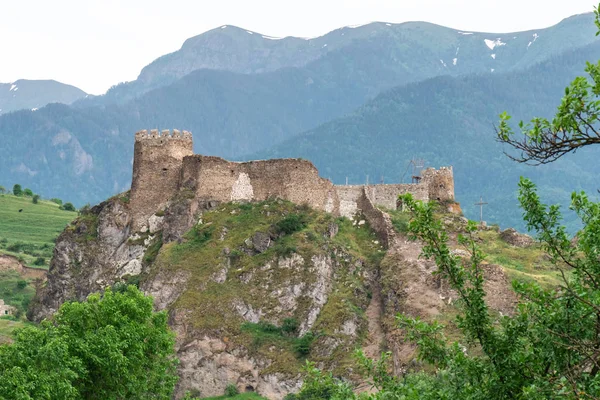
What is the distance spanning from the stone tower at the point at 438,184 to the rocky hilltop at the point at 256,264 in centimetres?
7

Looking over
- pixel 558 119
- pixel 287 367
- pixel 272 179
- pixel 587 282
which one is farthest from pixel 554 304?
pixel 272 179

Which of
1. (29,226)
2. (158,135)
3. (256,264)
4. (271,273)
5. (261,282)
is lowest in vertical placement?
(261,282)

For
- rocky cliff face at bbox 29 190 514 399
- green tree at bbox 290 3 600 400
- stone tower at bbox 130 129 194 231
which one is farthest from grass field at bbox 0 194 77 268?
green tree at bbox 290 3 600 400

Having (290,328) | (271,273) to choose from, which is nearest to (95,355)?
(290,328)

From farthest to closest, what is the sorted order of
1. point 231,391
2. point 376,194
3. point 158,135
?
point 158,135
point 376,194
point 231,391

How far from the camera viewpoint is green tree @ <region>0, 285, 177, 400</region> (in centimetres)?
3997

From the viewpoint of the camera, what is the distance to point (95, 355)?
43281 mm

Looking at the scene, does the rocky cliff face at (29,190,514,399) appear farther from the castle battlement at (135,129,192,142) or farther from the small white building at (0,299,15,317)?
the small white building at (0,299,15,317)

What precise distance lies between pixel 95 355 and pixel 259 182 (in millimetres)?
30595

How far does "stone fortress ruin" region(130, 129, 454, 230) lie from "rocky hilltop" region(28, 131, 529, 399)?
9 cm

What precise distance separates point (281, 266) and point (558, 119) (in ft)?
161

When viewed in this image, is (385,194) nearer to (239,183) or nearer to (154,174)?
(239,183)

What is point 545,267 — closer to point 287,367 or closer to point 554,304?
point 287,367

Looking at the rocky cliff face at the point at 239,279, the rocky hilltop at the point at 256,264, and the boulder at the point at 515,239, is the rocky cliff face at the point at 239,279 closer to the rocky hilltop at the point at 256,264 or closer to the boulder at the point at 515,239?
the rocky hilltop at the point at 256,264
